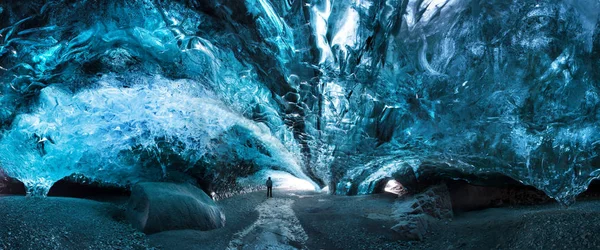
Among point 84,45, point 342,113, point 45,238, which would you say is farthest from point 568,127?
point 84,45

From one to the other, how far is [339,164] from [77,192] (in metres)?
8.64

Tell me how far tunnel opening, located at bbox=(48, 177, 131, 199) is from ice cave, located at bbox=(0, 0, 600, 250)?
93mm

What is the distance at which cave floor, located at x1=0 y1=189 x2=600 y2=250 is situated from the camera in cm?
443

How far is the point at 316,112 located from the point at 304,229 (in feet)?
9.22

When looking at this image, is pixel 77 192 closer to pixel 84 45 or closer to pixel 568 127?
pixel 84 45

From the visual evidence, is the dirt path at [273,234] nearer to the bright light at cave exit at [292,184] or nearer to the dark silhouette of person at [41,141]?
the dark silhouette of person at [41,141]

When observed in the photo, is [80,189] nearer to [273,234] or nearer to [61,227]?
[61,227]

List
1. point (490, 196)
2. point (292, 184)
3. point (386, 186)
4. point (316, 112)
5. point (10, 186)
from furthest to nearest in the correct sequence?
point (292, 184)
point (386, 186)
point (10, 186)
point (490, 196)
point (316, 112)

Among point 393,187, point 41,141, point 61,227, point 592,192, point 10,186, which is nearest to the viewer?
point 61,227

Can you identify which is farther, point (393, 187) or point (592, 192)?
point (393, 187)

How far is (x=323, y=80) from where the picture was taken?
698cm

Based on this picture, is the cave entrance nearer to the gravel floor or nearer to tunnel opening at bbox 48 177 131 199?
the gravel floor

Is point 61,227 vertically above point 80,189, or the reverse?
point 61,227

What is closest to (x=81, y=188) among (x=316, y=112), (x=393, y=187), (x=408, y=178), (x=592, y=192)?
(x=316, y=112)
